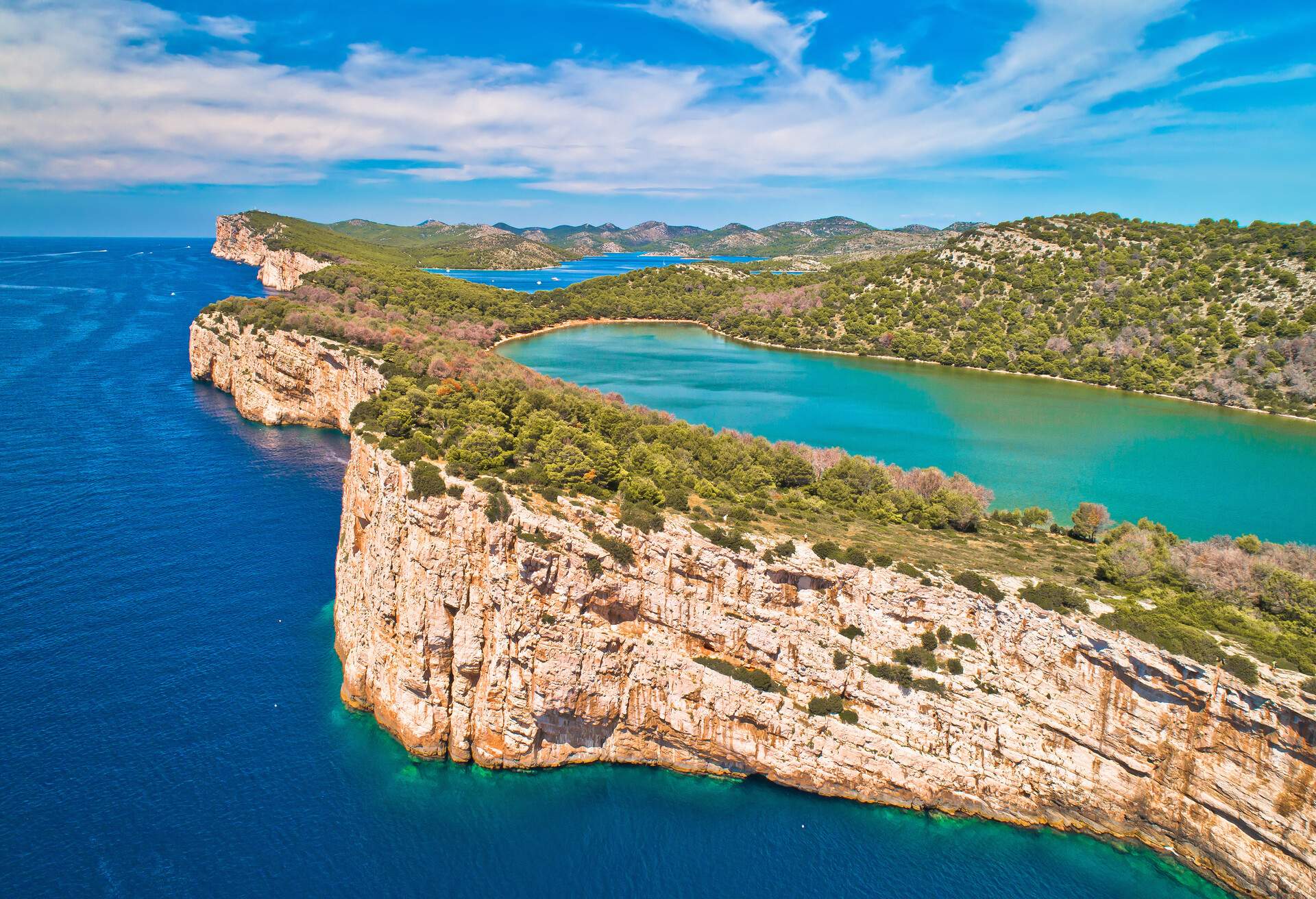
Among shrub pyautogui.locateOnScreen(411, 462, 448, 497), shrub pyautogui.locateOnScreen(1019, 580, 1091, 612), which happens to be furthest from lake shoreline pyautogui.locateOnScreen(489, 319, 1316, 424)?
shrub pyautogui.locateOnScreen(411, 462, 448, 497)

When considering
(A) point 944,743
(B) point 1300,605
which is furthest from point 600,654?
(B) point 1300,605

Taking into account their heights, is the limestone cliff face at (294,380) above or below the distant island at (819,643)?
above

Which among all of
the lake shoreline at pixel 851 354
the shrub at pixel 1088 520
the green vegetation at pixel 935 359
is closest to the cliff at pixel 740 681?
the green vegetation at pixel 935 359

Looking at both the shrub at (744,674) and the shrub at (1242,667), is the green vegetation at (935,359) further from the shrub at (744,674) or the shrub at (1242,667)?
the shrub at (744,674)

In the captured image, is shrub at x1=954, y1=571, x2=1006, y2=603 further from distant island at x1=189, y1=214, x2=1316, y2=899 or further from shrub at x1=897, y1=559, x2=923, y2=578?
shrub at x1=897, y1=559, x2=923, y2=578

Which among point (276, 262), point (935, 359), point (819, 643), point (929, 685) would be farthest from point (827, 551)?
point (276, 262)

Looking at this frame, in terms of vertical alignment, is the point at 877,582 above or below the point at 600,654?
above

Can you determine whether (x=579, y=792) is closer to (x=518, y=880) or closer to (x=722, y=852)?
(x=518, y=880)
